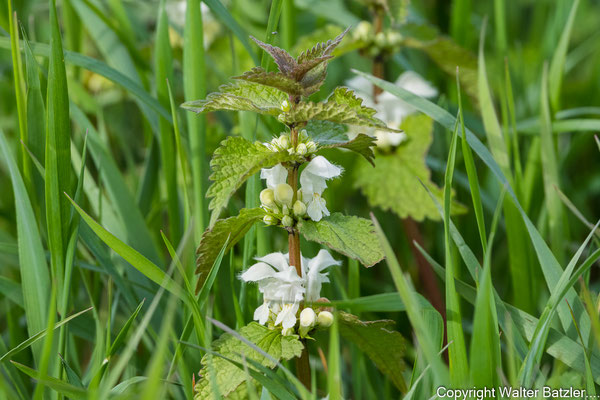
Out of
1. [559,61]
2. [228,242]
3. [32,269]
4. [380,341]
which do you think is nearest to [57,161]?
[32,269]

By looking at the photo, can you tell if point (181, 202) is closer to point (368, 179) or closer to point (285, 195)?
point (368, 179)

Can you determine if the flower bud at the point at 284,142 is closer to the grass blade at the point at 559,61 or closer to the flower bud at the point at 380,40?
the flower bud at the point at 380,40

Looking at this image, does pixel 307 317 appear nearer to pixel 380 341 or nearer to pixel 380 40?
pixel 380 341

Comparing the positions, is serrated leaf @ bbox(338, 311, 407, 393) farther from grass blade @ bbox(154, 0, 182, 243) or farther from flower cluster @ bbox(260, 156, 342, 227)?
grass blade @ bbox(154, 0, 182, 243)

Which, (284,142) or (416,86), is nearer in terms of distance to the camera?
(284,142)

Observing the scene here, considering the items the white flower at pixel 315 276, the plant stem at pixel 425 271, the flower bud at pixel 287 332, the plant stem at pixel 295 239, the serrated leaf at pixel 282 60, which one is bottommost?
the plant stem at pixel 425 271

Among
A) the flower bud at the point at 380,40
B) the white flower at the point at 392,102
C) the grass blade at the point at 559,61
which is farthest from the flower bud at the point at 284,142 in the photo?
the grass blade at the point at 559,61

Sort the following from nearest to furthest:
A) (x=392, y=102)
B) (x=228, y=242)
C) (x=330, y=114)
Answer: (x=330, y=114) < (x=228, y=242) < (x=392, y=102)
